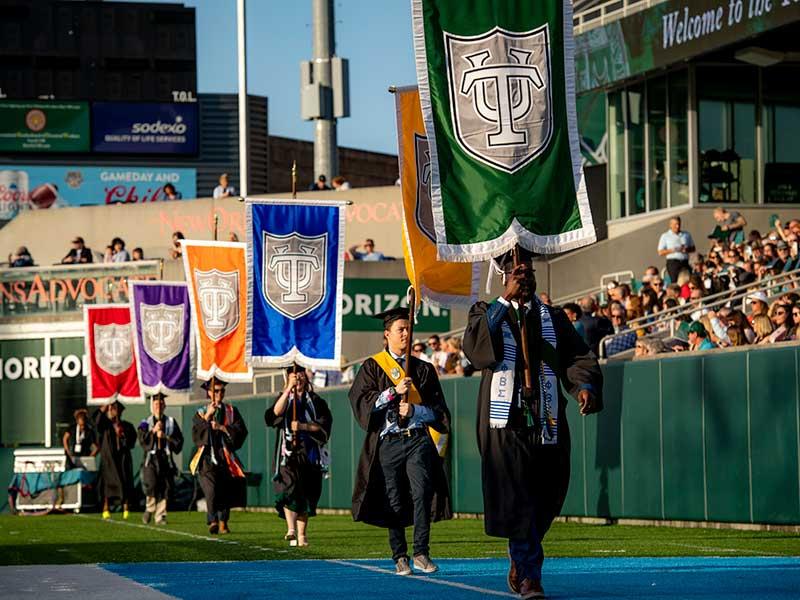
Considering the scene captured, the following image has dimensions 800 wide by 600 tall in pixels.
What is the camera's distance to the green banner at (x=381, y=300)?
32625 millimetres

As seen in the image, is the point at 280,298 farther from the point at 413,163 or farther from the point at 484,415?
the point at 484,415

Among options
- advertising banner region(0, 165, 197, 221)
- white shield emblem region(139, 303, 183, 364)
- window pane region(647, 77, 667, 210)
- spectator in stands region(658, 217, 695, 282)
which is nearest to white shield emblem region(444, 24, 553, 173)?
spectator in stands region(658, 217, 695, 282)

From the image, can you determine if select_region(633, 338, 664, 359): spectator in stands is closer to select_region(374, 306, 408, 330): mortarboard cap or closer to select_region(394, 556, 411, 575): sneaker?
select_region(374, 306, 408, 330): mortarboard cap

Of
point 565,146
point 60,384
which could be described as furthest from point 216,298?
point 60,384

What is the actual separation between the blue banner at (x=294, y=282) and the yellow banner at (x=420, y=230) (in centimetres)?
331

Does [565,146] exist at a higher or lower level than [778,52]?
lower

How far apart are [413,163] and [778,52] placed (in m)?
18.2

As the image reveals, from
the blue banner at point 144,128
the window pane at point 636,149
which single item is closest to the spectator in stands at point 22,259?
the window pane at point 636,149

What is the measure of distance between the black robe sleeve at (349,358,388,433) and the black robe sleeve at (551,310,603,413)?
3.05 meters

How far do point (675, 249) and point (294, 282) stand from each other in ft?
29.6

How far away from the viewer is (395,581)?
12.3m

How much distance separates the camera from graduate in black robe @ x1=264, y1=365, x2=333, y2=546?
18422 millimetres

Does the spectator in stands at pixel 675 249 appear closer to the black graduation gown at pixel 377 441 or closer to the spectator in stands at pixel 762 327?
the spectator in stands at pixel 762 327

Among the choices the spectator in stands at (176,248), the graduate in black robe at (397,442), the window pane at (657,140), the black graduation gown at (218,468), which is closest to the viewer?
the graduate in black robe at (397,442)
